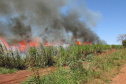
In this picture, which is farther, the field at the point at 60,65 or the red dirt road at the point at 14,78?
the red dirt road at the point at 14,78

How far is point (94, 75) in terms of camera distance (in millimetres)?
4758

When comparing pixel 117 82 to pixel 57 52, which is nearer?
pixel 117 82

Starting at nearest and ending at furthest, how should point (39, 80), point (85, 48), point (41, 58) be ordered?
point (39, 80), point (41, 58), point (85, 48)

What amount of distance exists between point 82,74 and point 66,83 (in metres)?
1.10

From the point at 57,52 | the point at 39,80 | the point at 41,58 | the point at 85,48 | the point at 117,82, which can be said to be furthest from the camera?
the point at 85,48

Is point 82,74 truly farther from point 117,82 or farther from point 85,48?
point 85,48

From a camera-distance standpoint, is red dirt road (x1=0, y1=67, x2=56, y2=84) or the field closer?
the field

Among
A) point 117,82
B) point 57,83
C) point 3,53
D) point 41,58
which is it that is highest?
point 3,53

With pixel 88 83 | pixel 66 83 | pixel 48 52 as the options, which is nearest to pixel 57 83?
pixel 66 83

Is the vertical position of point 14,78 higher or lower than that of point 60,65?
lower

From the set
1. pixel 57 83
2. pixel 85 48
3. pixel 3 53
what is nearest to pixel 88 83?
pixel 57 83

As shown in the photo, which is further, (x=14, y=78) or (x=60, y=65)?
(x=60, y=65)

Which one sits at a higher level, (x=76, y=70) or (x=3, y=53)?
(x=3, y=53)

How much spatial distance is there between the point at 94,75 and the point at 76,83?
3.65ft
